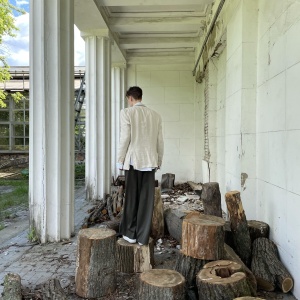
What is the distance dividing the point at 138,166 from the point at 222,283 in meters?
1.31

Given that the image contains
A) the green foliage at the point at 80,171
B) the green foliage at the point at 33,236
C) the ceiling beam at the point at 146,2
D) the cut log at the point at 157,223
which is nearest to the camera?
the green foliage at the point at 33,236

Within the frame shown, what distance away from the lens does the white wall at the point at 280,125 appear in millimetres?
2549

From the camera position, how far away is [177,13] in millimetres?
6250

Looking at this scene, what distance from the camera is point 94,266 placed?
2.49 metres

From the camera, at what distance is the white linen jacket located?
3037mm

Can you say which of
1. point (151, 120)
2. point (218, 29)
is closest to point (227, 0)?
point (218, 29)

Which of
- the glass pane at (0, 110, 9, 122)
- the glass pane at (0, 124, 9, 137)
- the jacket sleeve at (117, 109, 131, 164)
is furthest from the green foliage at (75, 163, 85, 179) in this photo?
the jacket sleeve at (117, 109, 131, 164)

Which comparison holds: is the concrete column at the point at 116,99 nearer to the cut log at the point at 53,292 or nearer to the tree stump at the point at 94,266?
the tree stump at the point at 94,266

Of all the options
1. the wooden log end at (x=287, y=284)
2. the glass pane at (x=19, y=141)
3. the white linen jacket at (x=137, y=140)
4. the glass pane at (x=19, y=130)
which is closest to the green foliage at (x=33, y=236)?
the white linen jacket at (x=137, y=140)

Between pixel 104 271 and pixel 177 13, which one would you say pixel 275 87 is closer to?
pixel 104 271

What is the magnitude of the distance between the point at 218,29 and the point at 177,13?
1.42 m

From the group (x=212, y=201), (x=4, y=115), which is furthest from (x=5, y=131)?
(x=212, y=201)

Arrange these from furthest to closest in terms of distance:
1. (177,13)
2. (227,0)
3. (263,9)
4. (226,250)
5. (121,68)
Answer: (121,68)
(177,13)
(227,0)
(263,9)
(226,250)

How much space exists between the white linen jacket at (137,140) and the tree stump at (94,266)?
2.54ft
